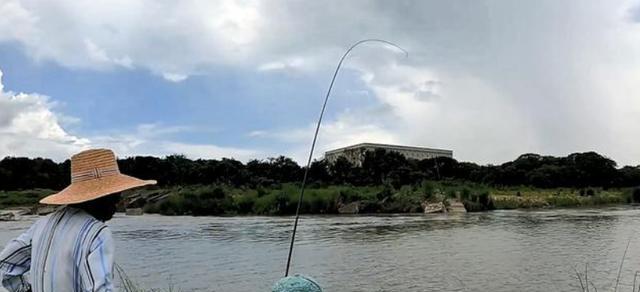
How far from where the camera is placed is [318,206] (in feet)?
107

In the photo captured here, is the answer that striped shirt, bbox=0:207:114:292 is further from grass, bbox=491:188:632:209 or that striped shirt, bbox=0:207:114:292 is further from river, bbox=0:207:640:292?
grass, bbox=491:188:632:209

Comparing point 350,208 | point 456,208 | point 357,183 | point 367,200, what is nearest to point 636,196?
point 456,208

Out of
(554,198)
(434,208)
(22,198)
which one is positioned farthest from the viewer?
(22,198)

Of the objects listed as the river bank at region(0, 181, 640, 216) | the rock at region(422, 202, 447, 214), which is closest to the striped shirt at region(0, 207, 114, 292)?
the rock at region(422, 202, 447, 214)

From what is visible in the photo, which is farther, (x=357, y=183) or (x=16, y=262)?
(x=357, y=183)

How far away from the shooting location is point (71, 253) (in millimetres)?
1938

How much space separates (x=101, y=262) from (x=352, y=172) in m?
44.7

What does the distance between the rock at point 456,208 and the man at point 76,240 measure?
94.0 ft

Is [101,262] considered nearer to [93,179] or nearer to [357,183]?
[93,179]

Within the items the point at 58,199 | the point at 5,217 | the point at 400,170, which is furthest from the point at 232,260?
the point at 400,170

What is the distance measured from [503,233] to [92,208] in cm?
1603

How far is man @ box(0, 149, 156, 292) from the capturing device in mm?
1911

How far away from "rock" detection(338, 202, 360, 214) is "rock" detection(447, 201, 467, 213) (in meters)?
4.51

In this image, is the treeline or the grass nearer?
the grass
